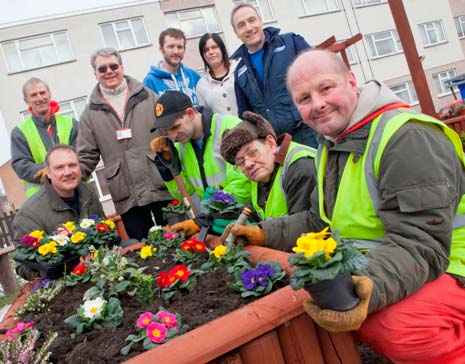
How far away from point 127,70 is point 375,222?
53.7 feet

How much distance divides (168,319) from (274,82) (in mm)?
2438

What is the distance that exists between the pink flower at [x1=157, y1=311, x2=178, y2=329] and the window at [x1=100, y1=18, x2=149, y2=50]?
1649 centimetres

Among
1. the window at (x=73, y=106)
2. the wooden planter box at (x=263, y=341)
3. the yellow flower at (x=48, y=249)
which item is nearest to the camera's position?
the wooden planter box at (x=263, y=341)

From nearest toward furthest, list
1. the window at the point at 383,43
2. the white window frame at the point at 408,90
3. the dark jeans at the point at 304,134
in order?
the dark jeans at the point at 304,134
the window at the point at 383,43
the white window frame at the point at 408,90

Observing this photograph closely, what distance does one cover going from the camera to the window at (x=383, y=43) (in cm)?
2091

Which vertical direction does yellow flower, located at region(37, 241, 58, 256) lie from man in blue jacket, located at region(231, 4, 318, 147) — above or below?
below

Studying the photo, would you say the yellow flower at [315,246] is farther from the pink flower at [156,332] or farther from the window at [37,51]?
the window at [37,51]

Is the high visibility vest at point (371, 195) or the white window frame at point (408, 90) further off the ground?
the white window frame at point (408, 90)

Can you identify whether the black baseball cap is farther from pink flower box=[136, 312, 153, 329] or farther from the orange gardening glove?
pink flower box=[136, 312, 153, 329]

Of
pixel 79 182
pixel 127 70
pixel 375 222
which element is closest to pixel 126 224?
pixel 79 182

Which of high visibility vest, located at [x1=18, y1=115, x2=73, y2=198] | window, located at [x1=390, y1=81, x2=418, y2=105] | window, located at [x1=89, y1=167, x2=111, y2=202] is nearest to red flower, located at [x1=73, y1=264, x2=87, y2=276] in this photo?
high visibility vest, located at [x1=18, y1=115, x2=73, y2=198]

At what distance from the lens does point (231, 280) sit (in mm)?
1938

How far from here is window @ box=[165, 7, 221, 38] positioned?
57.9 ft

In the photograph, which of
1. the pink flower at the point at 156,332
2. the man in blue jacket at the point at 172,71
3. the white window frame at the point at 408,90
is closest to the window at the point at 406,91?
the white window frame at the point at 408,90
